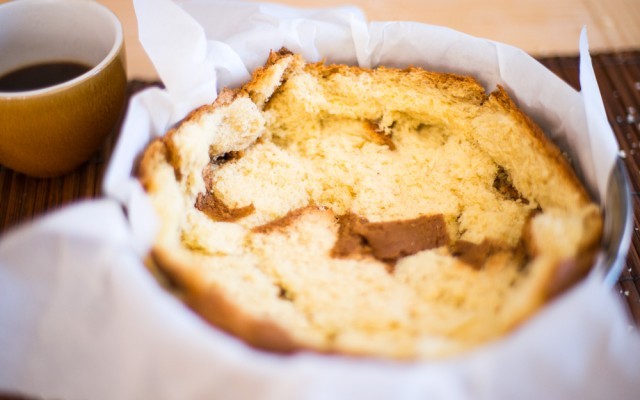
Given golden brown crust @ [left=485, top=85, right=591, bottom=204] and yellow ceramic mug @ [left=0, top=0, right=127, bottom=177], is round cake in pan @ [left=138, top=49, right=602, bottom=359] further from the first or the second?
yellow ceramic mug @ [left=0, top=0, right=127, bottom=177]

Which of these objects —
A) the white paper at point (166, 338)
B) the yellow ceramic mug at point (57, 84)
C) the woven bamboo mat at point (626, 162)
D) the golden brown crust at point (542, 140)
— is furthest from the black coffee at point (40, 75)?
the golden brown crust at point (542, 140)

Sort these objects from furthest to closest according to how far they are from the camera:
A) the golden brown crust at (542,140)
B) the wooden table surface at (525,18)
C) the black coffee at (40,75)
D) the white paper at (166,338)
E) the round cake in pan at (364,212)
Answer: the wooden table surface at (525,18) → the black coffee at (40,75) → the golden brown crust at (542,140) → the round cake in pan at (364,212) → the white paper at (166,338)

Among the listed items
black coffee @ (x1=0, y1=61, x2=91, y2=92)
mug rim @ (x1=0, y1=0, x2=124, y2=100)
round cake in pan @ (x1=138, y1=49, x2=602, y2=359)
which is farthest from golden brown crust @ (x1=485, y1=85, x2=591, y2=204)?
black coffee @ (x1=0, y1=61, x2=91, y2=92)

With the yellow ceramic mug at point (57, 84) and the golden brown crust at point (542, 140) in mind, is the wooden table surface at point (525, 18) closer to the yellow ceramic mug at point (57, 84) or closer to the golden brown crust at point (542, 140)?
the yellow ceramic mug at point (57, 84)

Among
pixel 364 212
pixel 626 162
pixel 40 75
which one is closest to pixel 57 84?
pixel 40 75

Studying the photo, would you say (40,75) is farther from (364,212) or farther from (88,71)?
(364,212)

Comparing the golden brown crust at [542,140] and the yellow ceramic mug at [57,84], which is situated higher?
the golden brown crust at [542,140]
